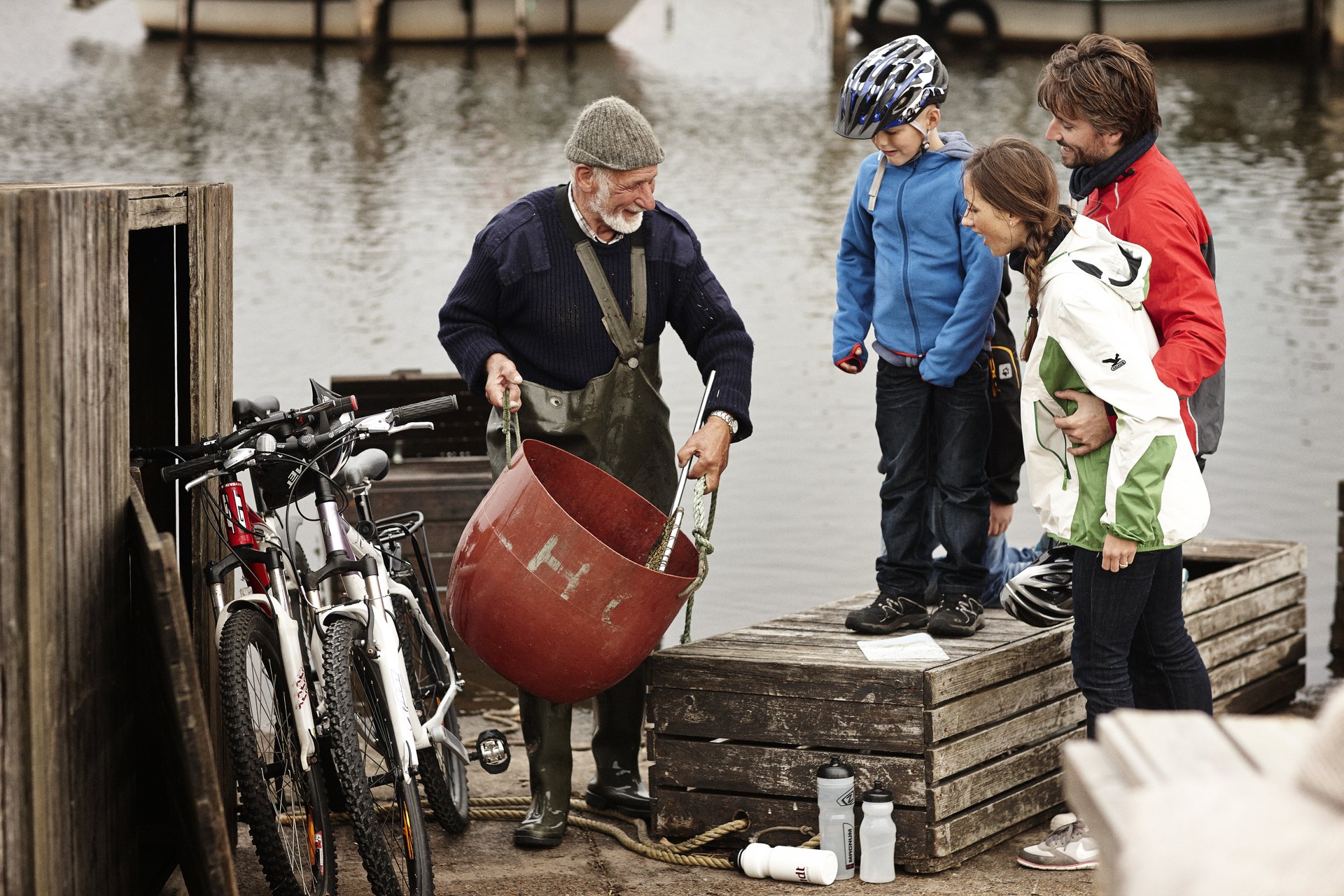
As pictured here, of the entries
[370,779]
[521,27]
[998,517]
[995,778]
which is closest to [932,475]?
[998,517]

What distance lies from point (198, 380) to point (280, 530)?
0.41 metres

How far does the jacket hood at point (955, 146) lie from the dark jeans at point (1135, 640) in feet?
4.14

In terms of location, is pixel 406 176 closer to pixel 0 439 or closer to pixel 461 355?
pixel 461 355

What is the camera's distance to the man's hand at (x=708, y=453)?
4492mm

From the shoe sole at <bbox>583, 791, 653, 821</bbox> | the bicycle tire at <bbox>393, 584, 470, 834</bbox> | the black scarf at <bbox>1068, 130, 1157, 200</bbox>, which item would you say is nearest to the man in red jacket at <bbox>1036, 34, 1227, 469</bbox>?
the black scarf at <bbox>1068, 130, 1157, 200</bbox>

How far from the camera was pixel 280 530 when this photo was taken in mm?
4301

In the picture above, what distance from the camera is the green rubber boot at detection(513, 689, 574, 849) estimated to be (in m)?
4.71

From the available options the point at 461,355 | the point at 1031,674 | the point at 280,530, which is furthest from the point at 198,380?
the point at 1031,674

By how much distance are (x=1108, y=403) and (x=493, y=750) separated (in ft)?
6.07

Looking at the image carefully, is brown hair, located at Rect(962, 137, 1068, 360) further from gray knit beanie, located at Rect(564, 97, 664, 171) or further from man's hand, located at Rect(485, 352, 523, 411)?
man's hand, located at Rect(485, 352, 523, 411)

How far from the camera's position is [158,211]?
3951 mm

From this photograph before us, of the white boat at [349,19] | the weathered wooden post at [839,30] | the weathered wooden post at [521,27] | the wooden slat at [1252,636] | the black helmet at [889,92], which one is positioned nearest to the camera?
the black helmet at [889,92]

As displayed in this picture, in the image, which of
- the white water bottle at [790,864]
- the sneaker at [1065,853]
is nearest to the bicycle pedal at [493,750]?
the white water bottle at [790,864]

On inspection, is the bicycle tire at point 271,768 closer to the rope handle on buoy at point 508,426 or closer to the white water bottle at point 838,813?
the rope handle on buoy at point 508,426
